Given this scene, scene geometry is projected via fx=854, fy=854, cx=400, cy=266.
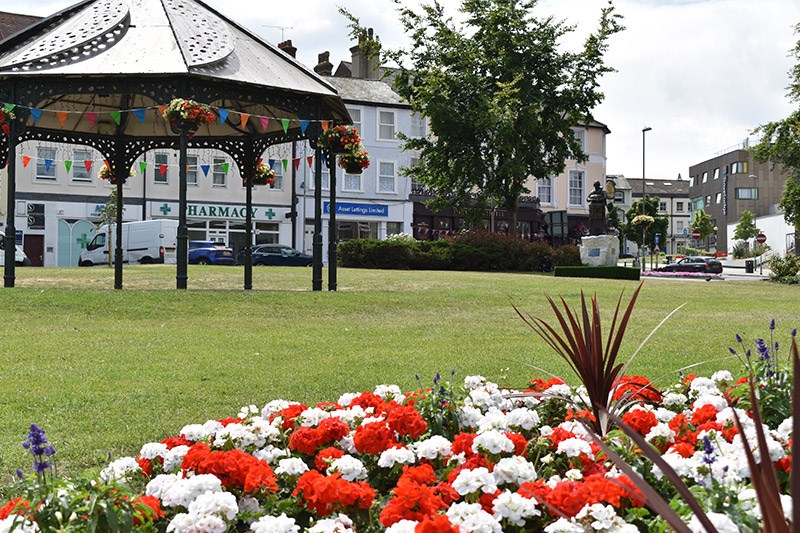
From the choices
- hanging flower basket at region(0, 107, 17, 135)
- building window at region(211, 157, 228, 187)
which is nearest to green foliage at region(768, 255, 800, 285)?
hanging flower basket at region(0, 107, 17, 135)

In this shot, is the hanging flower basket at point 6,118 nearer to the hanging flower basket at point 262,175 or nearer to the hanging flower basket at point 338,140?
the hanging flower basket at point 262,175

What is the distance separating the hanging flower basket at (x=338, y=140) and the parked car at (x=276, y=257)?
81.3ft

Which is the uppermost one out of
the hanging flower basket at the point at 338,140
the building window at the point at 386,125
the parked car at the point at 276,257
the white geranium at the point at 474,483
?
the building window at the point at 386,125

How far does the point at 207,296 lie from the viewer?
14.7 metres

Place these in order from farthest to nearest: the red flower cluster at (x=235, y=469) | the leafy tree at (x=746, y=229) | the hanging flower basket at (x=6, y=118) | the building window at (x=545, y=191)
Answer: the leafy tree at (x=746, y=229), the building window at (x=545, y=191), the hanging flower basket at (x=6, y=118), the red flower cluster at (x=235, y=469)

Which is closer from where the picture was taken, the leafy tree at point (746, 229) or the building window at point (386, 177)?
the building window at point (386, 177)

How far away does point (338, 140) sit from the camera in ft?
56.3

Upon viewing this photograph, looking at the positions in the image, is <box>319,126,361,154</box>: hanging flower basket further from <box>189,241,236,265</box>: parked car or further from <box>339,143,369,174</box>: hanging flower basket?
<box>189,241,236,265</box>: parked car

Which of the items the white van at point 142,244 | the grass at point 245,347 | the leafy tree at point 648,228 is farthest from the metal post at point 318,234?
the leafy tree at point 648,228

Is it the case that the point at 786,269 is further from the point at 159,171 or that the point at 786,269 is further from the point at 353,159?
the point at 159,171

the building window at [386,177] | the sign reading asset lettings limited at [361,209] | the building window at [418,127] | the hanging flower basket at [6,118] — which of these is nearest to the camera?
the hanging flower basket at [6,118]

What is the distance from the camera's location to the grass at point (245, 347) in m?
5.86

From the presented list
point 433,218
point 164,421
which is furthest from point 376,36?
point 164,421

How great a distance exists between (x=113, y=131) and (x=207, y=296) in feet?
24.7
